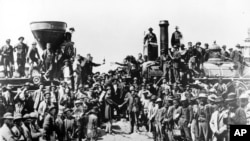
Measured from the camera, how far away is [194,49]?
13.5 metres

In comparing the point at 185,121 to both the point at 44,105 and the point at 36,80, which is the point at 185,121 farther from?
the point at 36,80

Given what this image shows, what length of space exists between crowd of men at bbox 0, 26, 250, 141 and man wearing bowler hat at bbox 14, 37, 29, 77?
0.03 metres

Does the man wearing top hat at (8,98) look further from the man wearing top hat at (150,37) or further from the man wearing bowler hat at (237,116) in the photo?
the man wearing top hat at (150,37)

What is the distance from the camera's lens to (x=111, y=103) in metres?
10.7

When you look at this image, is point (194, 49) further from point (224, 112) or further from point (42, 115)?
point (42, 115)

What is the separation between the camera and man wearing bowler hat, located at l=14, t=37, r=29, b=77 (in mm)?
12094

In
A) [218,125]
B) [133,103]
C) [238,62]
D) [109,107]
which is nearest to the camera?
[218,125]

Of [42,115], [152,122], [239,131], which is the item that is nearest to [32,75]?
[42,115]

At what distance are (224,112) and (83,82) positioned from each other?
4.81 meters

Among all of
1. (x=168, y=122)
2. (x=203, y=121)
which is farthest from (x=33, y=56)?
(x=203, y=121)

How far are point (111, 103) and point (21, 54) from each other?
339cm

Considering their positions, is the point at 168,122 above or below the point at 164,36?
below

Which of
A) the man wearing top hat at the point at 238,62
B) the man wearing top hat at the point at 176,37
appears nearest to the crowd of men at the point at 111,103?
the man wearing top hat at the point at 176,37

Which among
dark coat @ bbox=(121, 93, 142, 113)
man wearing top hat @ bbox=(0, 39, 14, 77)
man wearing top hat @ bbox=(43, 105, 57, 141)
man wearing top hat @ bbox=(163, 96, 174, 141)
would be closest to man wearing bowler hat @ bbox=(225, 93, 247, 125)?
man wearing top hat @ bbox=(163, 96, 174, 141)
